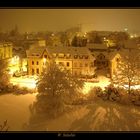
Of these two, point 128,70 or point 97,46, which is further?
point 128,70

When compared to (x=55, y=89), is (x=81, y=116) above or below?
A: below

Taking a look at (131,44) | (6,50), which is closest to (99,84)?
(131,44)

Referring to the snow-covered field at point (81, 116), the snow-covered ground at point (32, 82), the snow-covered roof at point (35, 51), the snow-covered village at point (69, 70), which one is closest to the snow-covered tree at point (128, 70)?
the snow-covered village at point (69, 70)

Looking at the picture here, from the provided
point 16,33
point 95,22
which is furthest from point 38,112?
point 95,22

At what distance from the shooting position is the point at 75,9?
81.0 inches

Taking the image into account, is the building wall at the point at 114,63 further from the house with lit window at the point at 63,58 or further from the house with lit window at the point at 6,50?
the house with lit window at the point at 6,50

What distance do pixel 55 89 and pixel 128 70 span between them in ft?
2.46

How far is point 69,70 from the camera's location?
7.49ft

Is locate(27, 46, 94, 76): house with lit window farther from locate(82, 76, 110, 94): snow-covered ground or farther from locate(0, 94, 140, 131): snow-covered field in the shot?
locate(0, 94, 140, 131): snow-covered field

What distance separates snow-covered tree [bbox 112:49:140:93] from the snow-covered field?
0.76ft

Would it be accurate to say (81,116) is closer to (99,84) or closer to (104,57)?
(99,84)

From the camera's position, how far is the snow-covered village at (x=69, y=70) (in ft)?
7.11

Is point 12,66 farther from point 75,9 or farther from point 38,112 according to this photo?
point 75,9

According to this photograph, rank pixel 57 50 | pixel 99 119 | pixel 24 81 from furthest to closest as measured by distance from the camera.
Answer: pixel 24 81, pixel 57 50, pixel 99 119
